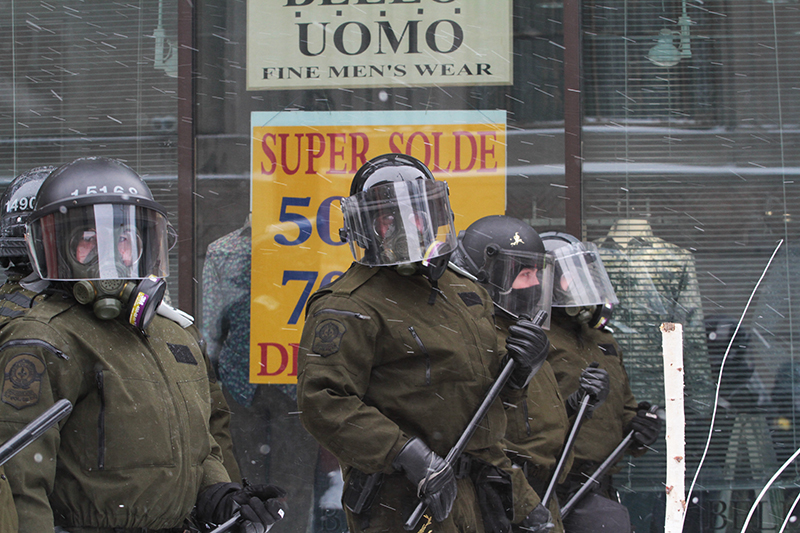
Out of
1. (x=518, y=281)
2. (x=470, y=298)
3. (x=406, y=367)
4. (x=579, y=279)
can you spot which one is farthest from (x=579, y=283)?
(x=406, y=367)

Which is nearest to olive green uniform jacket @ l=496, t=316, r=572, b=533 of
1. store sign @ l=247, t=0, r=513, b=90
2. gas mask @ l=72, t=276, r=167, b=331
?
gas mask @ l=72, t=276, r=167, b=331

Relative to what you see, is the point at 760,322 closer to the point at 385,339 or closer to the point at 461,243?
the point at 461,243

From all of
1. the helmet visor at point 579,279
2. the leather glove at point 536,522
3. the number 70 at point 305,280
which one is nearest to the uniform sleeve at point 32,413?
the leather glove at point 536,522

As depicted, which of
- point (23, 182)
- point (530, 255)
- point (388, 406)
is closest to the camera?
point (388, 406)

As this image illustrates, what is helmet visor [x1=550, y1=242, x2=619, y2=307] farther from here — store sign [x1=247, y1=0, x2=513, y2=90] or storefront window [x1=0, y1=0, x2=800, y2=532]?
store sign [x1=247, y1=0, x2=513, y2=90]

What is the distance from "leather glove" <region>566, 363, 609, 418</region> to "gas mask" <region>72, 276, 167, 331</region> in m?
2.13

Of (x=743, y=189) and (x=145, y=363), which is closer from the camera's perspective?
(x=145, y=363)

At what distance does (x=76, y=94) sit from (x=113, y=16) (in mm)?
631

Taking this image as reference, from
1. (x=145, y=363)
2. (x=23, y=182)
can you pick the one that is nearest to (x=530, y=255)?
(x=145, y=363)

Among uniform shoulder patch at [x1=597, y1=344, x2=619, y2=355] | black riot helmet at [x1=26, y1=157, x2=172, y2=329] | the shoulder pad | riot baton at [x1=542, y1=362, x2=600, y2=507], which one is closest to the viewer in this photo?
black riot helmet at [x1=26, y1=157, x2=172, y2=329]

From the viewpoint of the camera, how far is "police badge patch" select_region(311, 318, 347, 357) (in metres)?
2.51

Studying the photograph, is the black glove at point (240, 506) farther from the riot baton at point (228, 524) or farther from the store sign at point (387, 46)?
the store sign at point (387, 46)

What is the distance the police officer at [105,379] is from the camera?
194cm

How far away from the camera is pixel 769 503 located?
16.4 ft
